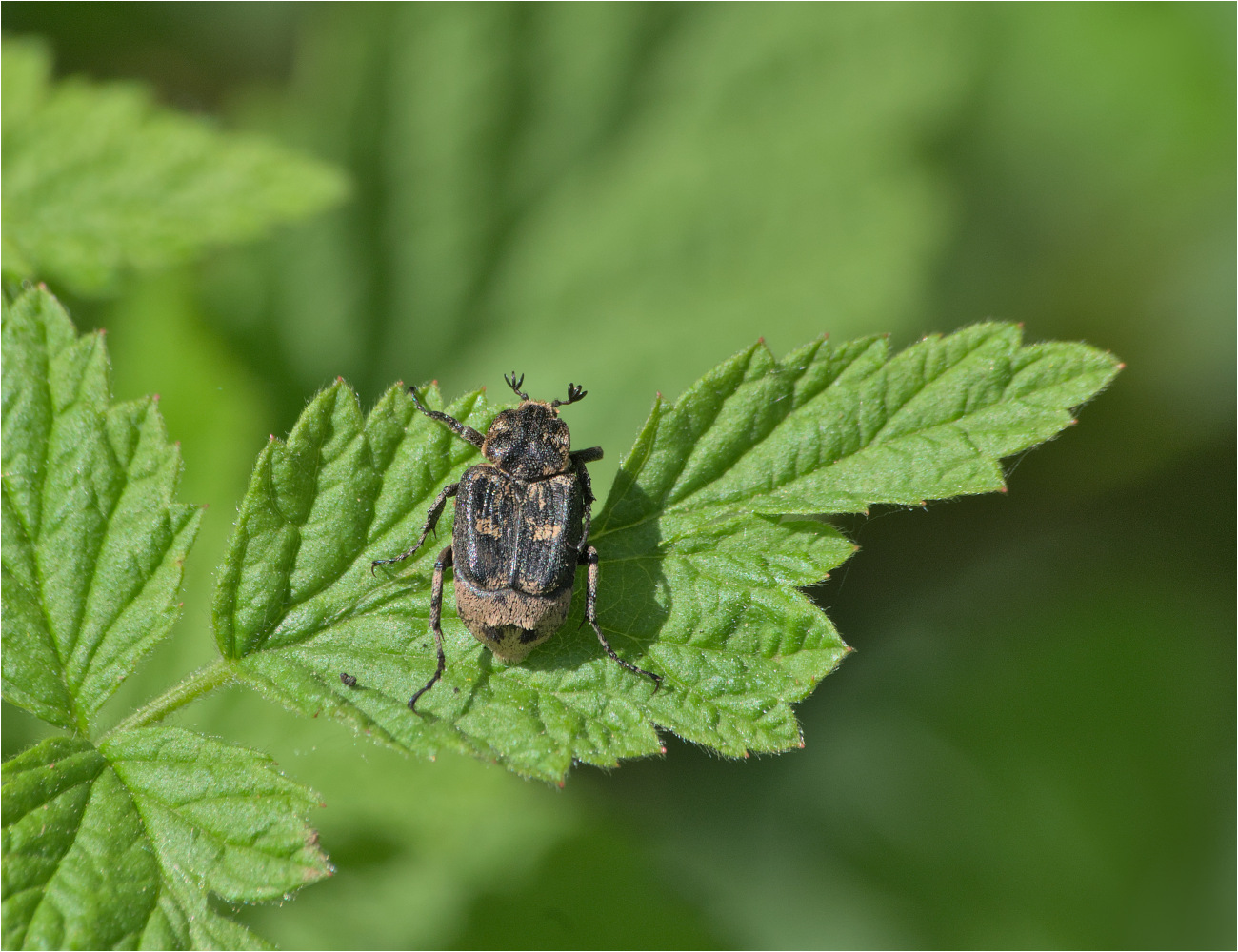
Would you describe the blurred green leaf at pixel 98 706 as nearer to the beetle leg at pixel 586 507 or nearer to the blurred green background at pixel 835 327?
the beetle leg at pixel 586 507

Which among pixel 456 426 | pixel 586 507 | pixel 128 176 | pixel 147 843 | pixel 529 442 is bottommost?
pixel 147 843

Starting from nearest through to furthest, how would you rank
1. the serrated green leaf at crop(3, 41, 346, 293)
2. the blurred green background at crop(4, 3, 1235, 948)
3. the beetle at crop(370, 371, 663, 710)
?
the beetle at crop(370, 371, 663, 710) < the serrated green leaf at crop(3, 41, 346, 293) < the blurred green background at crop(4, 3, 1235, 948)

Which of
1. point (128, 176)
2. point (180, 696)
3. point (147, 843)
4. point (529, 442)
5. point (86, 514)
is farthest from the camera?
point (128, 176)

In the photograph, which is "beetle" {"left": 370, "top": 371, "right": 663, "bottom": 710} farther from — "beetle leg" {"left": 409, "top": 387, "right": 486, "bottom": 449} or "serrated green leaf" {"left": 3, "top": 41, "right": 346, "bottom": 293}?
"serrated green leaf" {"left": 3, "top": 41, "right": 346, "bottom": 293}

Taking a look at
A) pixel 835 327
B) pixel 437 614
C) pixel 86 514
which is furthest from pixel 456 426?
pixel 835 327

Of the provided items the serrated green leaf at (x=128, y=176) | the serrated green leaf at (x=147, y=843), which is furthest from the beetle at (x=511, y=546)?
the serrated green leaf at (x=128, y=176)

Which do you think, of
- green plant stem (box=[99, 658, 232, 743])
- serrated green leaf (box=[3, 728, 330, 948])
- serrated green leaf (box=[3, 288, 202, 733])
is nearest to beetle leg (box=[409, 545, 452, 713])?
serrated green leaf (box=[3, 728, 330, 948])

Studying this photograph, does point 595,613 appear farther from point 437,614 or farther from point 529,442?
point 529,442
